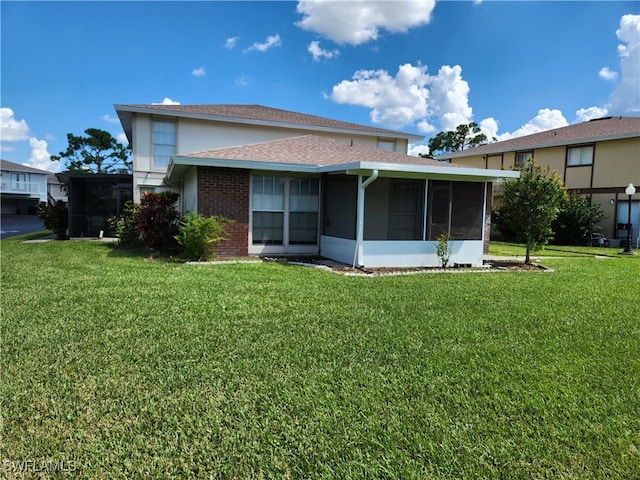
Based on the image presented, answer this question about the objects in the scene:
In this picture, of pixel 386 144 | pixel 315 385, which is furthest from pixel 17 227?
pixel 315 385

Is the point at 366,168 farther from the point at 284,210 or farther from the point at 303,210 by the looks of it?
the point at 284,210

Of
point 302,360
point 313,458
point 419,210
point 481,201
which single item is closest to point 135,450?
point 313,458

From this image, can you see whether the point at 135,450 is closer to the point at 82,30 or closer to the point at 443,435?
the point at 443,435

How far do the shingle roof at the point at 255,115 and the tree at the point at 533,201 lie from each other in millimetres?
10148

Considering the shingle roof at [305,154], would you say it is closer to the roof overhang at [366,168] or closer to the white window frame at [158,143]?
the roof overhang at [366,168]

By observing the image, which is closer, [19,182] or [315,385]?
[315,385]

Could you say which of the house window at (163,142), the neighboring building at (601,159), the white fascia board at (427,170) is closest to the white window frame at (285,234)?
the white fascia board at (427,170)

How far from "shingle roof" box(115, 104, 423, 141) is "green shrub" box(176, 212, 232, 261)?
8.00m

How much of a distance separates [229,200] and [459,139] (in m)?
40.4

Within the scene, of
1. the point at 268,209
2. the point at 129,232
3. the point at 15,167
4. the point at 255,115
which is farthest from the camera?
the point at 15,167

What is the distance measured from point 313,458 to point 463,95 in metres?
26.9

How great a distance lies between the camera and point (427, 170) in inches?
366

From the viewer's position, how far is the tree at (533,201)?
34.3 ft

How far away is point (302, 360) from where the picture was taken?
12.5ft
